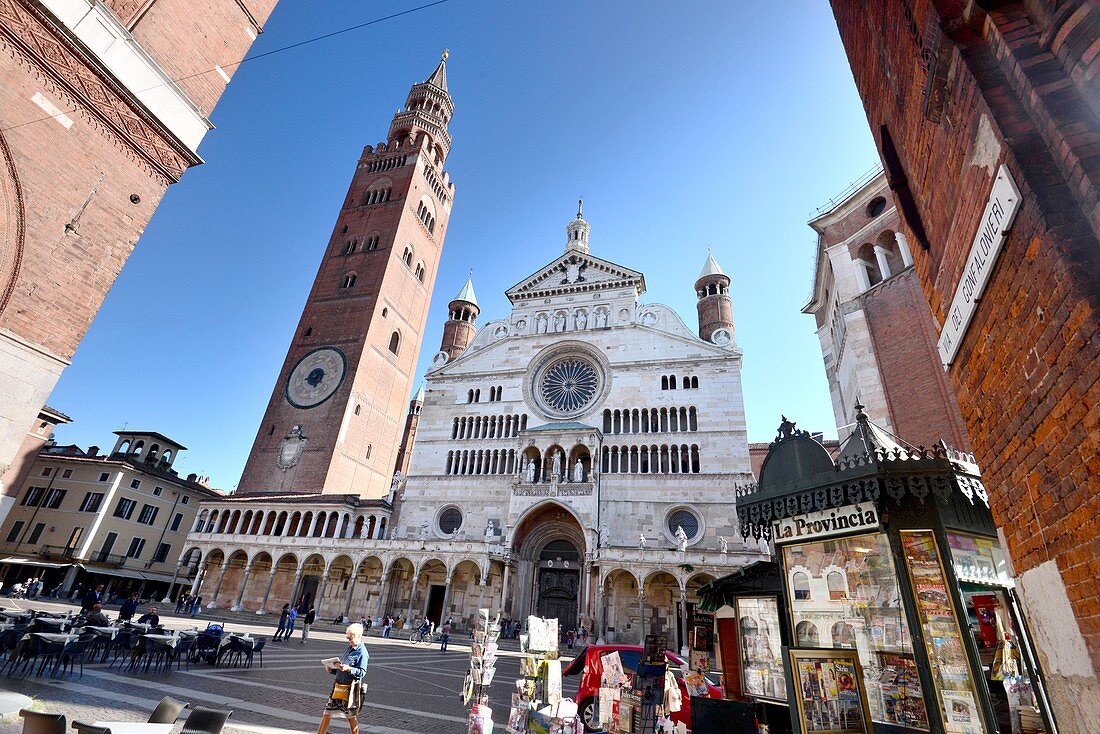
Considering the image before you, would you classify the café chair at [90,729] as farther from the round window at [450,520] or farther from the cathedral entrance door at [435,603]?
the cathedral entrance door at [435,603]

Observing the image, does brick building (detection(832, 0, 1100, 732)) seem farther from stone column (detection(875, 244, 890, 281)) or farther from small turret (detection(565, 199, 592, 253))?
small turret (detection(565, 199, 592, 253))

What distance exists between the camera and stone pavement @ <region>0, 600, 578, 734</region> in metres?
6.50

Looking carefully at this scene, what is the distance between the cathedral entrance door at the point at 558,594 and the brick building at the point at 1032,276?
77.8 feet

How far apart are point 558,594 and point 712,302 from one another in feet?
70.1

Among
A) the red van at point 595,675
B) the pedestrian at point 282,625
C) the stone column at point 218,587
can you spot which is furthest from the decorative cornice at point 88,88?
the stone column at point 218,587

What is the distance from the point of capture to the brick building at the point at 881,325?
1280 cm

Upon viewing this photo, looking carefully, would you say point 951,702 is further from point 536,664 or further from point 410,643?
point 410,643

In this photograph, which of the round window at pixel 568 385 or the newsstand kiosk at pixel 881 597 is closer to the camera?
the newsstand kiosk at pixel 881 597

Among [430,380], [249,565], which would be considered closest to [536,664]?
[430,380]

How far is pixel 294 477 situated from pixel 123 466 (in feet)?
41.8

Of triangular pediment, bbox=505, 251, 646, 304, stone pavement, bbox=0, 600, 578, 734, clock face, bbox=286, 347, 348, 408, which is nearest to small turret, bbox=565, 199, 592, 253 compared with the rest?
triangular pediment, bbox=505, 251, 646, 304

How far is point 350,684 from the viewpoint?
231 inches

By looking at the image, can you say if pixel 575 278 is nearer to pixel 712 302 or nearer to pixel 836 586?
pixel 712 302

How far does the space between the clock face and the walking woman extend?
100ft
